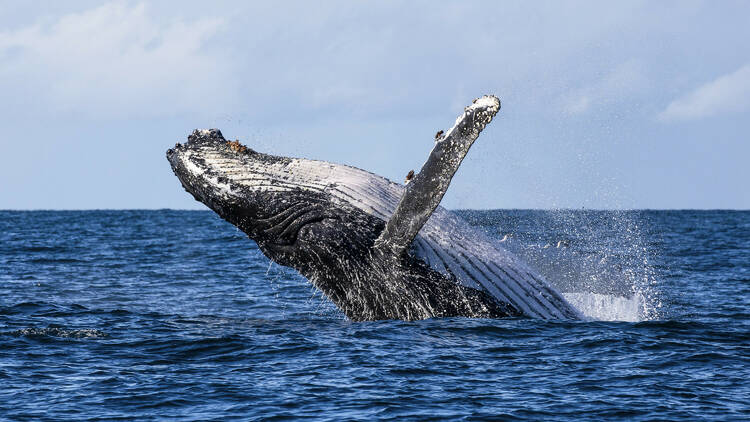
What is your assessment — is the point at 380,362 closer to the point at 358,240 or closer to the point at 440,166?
the point at 358,240

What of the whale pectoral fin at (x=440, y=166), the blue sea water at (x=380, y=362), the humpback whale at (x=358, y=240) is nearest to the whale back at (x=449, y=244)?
the humpback whale at (x=358, y=240)

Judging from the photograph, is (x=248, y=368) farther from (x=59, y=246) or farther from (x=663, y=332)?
(x=59, y=246)

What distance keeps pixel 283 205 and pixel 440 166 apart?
2.22m

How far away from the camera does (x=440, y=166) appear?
10.8m

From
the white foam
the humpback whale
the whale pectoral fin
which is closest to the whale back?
the humpback whale

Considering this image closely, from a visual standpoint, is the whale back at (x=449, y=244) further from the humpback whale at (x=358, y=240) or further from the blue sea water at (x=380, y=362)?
the blue sea water at (x=380, y=362)

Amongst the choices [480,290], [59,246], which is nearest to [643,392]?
[480,290]

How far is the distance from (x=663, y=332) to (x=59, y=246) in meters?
31.6

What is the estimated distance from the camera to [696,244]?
139 ft

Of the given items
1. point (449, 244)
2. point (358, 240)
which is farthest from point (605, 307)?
point (358, 240)

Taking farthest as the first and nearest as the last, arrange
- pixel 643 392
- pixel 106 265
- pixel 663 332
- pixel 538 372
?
pixel 106 265, pixel 663 332, pixel 538 372, pixel 643 392

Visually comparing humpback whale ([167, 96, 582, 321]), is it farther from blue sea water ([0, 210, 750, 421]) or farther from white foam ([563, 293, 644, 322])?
white foam ([563, 293, 644, 322])

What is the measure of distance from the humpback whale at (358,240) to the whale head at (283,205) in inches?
0.5

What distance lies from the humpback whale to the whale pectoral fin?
0.24 meters
